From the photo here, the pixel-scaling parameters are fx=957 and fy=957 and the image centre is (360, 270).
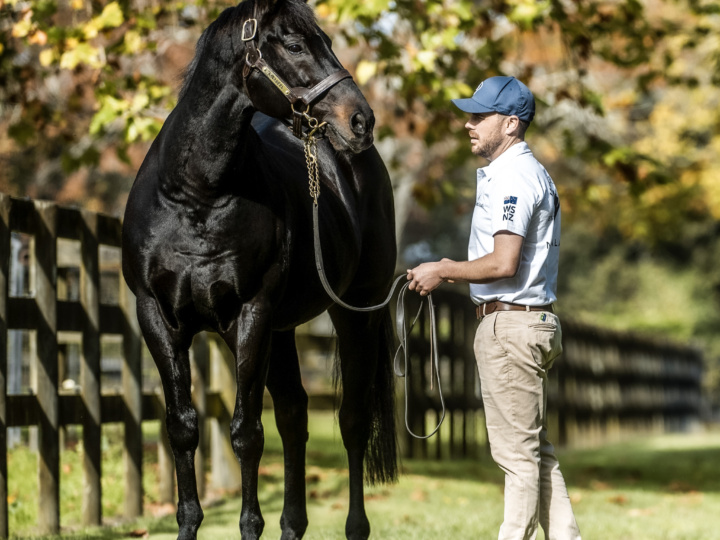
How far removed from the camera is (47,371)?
535 cm

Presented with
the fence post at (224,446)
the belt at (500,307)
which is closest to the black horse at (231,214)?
the belt at (500,307)

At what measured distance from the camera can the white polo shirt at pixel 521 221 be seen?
3611mm

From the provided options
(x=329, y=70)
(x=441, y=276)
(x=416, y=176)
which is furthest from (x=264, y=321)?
(x=416, y=176)

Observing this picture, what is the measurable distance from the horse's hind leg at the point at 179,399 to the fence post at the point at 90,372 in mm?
1918

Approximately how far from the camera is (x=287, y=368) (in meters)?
4.98

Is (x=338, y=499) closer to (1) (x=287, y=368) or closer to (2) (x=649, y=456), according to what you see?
(1) (x=287, y=368)

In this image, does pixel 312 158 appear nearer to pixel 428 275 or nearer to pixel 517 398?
pixel 428 275

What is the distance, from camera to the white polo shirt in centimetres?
361

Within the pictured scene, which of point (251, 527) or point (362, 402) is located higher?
point (362, 402)

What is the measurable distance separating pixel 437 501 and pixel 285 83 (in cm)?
412

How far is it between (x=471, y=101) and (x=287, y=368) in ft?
6.05

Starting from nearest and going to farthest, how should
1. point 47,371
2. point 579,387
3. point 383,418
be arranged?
point 47,371
point 383,418
point 579,387

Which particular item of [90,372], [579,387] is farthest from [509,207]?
[579,387]

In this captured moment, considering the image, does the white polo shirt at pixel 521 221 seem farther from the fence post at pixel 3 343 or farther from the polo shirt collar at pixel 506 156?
the fence post at pixel 3 343
